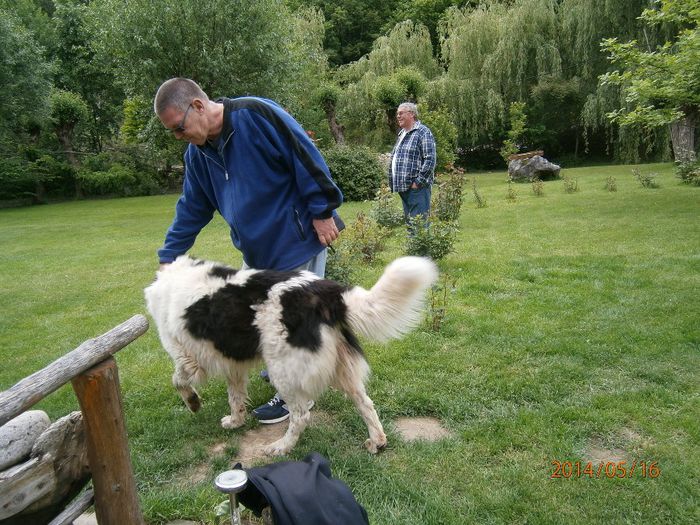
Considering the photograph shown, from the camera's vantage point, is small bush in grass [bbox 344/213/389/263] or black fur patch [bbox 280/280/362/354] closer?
black fur patch [bbox 280/280/362/354]

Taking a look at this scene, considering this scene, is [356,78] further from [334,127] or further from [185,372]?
[185,372]

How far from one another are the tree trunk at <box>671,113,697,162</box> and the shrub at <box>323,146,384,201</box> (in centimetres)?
971

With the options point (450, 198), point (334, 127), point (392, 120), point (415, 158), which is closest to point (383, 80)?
point (392, 120)

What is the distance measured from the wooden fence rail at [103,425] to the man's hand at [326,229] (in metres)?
1.33

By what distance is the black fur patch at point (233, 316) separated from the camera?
9.55 ft

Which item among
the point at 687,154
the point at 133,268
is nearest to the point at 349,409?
the point at 133,268

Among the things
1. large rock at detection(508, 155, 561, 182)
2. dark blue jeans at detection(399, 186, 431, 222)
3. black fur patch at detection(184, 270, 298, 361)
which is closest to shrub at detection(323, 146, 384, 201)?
large rock at detection(508, 155, 561, 182)

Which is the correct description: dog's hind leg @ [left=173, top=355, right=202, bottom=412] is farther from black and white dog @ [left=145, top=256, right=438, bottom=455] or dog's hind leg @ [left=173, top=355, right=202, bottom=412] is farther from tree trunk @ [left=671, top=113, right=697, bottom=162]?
tree trunk @ [left=671, top=113, right=697, bottom=162]

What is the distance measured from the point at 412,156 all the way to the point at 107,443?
611cm

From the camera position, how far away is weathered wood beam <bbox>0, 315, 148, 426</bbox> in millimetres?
A: 1601

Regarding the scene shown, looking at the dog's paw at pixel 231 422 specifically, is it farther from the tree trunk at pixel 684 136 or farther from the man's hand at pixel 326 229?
the tree trunk at pixel 684 136

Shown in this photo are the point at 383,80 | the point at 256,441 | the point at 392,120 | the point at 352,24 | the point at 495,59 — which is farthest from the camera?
the point at 352,24

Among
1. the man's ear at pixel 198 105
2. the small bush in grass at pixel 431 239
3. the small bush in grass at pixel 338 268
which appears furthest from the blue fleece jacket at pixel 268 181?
the small bush in grass at pixel 431 239

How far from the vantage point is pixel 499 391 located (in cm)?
364
